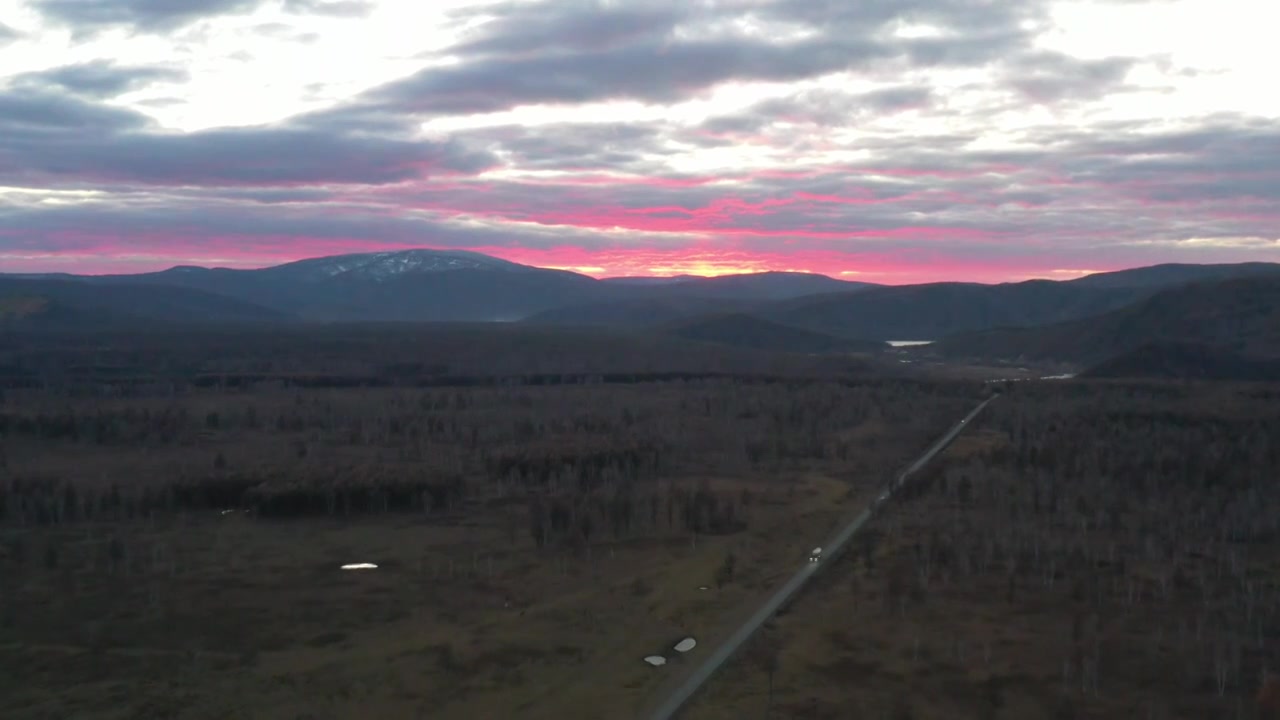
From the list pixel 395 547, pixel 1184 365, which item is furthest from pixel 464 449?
pixel 1184 365

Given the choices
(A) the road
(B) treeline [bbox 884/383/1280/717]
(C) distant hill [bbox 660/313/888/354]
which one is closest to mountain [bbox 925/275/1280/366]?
(C) distant hill [bbox 660/313/888/354]

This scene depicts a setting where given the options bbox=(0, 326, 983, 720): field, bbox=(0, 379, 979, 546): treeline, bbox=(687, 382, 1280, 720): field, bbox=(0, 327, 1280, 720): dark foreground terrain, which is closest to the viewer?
bbox=(687, 382, 1280, 720): field

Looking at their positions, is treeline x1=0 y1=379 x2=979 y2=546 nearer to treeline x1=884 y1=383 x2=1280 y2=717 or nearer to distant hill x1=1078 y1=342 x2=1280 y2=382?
treeline x1=884 y1=383 x2=1280 y2=717

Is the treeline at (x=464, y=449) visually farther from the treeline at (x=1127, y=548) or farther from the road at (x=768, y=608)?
the treeline at (x=1127, y=548)

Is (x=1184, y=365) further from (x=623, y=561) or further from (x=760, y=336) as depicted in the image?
(x=623, y=561)

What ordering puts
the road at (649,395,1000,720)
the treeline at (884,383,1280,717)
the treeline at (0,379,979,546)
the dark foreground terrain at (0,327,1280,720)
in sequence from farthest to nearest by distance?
1. the treeline at (0,379,979,546)
2. the treeline at (884,383,1280,717)
3. the dark foreground terrain at (0,327,1280,720)
4. the road at (649,395,1000,720)

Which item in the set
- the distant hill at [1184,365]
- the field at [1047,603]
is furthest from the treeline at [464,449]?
the distant hill at [1184,365]
